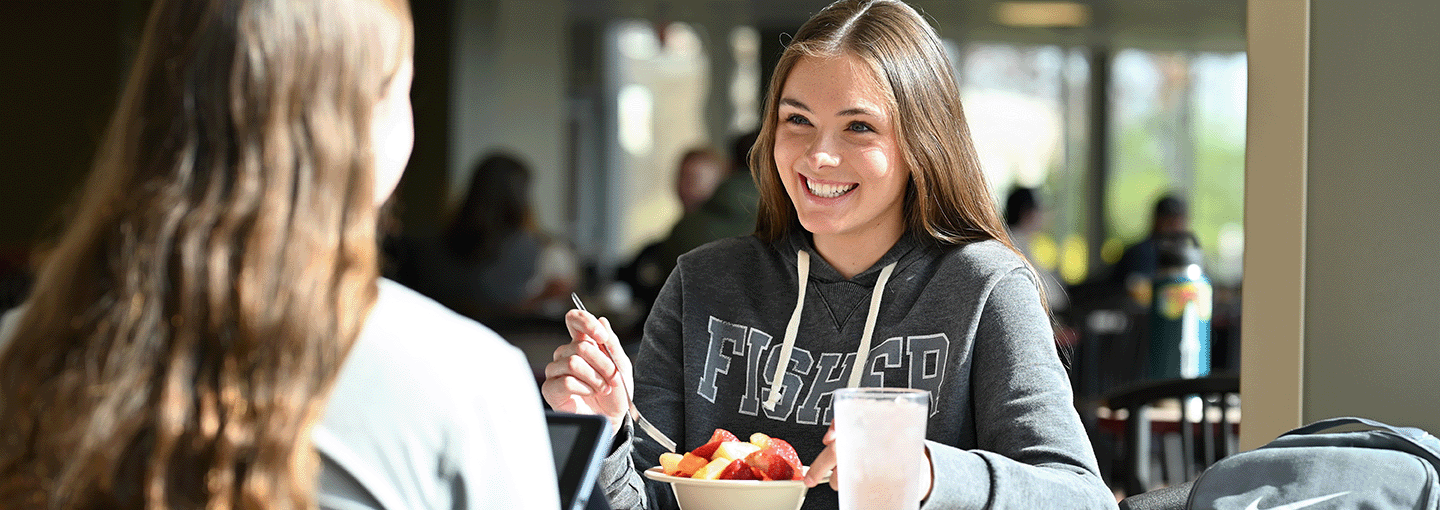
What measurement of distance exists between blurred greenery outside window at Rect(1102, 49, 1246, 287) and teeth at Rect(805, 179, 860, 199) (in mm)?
8249

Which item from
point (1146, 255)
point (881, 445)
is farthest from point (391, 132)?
point (1146, 255)

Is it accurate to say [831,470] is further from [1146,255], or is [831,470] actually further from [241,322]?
[1146,255]

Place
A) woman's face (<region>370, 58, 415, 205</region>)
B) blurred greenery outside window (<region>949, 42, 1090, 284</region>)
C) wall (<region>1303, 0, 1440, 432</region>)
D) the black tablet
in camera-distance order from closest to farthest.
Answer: woman's face (<region>370, 58, 415, 205</region>)
the black tablet
wall (<region>1303, 0, 1440, 432</region>)
blurred greenery outside window (<region>949, 42, 1090, 284</region>)

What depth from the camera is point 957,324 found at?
1.37 metres

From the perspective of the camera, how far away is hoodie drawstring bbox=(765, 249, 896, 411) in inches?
55.7

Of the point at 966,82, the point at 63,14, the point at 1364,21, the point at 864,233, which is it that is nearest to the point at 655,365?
the point at 864,233

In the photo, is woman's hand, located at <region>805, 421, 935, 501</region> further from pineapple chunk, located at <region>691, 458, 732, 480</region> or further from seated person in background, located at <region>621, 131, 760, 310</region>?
seated person in background, located at <region>621, 131, 760, 310</region>

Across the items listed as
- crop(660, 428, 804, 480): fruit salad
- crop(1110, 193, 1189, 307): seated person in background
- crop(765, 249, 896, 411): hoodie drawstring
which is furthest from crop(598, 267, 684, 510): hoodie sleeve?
crop(1110, 193, 1189, 307): seated person in background

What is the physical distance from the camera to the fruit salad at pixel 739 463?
1112mm

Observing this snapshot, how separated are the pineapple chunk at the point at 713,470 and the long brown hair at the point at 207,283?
45 cm

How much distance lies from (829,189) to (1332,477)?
2.03 feet

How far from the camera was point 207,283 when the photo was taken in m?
0.69

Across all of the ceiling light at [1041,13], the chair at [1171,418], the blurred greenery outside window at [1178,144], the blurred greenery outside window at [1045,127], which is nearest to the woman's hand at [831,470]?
the chair at [1171,418]

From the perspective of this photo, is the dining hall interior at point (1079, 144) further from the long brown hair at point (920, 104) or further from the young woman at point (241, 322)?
the young woman at point (241, 322)
